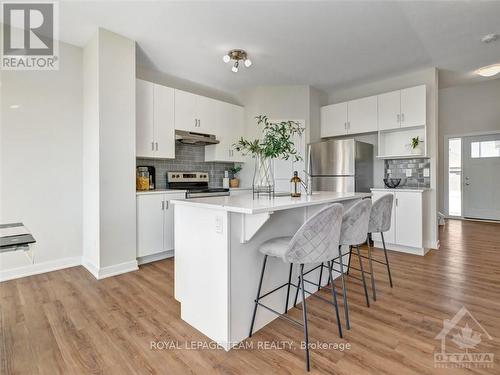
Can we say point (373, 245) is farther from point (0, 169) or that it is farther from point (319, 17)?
point (0, 169)

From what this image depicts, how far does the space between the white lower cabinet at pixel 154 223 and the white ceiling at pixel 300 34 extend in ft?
6.14

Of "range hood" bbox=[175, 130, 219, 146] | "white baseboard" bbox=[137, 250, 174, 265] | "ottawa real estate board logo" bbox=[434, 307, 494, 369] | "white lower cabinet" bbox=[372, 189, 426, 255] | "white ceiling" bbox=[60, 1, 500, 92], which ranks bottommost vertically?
"ottawa real estate board logo" bbox=[434, 307, 494, 369]

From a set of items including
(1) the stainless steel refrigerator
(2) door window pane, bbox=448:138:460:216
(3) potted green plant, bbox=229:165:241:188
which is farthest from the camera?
(2) door window pane, bbox=448:138:460:216

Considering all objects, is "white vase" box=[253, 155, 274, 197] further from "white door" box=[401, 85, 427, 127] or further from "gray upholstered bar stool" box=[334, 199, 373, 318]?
"white door" box=[401, 85, 427, 127]

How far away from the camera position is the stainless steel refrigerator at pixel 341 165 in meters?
4.07

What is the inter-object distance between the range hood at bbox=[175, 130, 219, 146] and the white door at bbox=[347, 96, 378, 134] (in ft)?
7.70

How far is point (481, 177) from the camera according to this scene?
5836 millimetres

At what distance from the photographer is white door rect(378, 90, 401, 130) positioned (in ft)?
13.2

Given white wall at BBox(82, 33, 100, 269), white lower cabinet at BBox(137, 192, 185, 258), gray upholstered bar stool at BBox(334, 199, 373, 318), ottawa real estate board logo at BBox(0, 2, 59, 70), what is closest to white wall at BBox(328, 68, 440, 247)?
gray upholstered bar stool at BBox(334, 199, 373, 318)

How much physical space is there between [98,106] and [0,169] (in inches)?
46.1

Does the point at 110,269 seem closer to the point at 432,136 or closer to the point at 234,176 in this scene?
the point at 234,176

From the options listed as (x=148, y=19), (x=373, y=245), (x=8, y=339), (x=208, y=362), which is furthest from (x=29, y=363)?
(x=373, y=245)

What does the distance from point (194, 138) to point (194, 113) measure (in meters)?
0.42

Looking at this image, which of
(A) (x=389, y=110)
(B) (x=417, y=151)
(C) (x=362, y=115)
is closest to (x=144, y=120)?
(C) (x=362, y=115)
